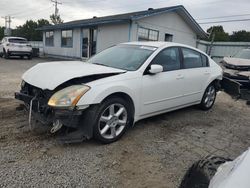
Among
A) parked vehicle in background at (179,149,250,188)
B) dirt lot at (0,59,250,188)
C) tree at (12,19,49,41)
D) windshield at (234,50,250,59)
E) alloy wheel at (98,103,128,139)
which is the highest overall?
tree at (12,19,49,41)

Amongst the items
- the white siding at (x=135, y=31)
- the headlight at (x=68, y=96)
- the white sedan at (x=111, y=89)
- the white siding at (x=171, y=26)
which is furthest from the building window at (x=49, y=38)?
the headlight at (x=68, y=96)

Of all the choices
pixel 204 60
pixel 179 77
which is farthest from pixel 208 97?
pixel 179 77

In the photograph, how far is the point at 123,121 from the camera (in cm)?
394

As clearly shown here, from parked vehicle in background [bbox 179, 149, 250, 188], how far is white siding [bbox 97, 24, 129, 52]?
14213 mm

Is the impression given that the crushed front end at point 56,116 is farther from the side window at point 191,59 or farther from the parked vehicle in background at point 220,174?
the side window at point 191,59

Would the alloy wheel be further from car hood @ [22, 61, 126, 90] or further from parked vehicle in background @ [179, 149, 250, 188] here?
parked vehicle in background @ [179, 149, 250, 188]

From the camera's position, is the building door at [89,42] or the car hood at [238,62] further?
the building door at [89,42]

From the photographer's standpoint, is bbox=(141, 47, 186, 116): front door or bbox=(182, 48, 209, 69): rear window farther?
bbox=(182, 48, 209, 69): rear window

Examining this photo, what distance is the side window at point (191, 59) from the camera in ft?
17.0

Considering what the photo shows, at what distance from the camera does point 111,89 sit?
11.9 feet

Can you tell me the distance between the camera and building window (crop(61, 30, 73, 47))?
21312 mm

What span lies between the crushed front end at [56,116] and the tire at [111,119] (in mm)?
211

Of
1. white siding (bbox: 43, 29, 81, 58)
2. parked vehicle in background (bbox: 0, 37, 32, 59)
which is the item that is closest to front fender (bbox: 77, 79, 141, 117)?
white siding (bbox: 43, 29, 81, 58)

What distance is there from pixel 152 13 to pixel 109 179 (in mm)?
14514
